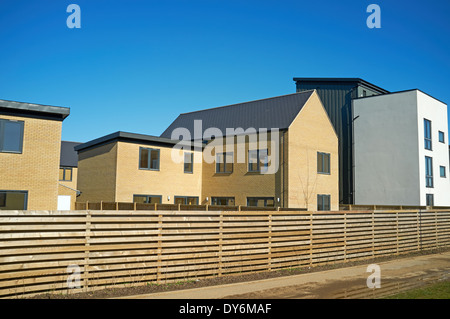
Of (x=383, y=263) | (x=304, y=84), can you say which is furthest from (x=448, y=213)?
(x=304, y=84)

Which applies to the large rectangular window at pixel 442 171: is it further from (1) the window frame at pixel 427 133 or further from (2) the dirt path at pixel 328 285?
(2) the dirt path at pixel 328 285

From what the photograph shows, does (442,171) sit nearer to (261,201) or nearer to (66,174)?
(261,201)

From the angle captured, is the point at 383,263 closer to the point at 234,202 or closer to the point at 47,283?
the point at 47,283

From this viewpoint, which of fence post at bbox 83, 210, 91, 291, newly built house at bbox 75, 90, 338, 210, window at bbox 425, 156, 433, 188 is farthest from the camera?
window at bbox 425, 156, 433, 188

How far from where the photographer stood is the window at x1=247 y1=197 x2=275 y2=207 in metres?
26.8

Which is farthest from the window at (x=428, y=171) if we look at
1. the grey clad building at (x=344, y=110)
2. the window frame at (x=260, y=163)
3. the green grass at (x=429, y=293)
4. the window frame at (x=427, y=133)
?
the green grass at (x=429, y=293)

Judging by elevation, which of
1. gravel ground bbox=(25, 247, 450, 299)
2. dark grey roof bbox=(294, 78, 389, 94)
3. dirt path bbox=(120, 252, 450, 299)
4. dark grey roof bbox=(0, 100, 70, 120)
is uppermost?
dark grey roof bbox=(294, 78, 389, 94)

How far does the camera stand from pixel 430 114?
32.0 m

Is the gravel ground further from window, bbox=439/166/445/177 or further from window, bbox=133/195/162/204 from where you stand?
window, bbox=439/166/445/177

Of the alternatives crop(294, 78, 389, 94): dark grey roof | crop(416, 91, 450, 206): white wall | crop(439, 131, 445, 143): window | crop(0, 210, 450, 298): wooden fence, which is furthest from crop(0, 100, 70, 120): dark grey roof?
crop(439, 131, 445, 143): window

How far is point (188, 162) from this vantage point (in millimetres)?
29906

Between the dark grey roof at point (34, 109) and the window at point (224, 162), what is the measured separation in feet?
47.9

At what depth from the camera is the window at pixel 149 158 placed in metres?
26.8

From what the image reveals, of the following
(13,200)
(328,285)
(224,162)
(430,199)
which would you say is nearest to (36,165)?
(13,200)
